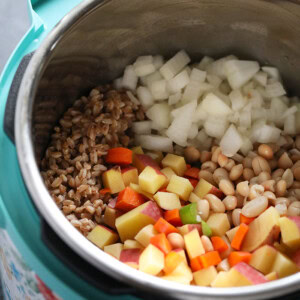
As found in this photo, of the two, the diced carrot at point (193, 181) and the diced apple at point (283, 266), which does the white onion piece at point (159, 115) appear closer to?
the diced carrot at point (193, 181)

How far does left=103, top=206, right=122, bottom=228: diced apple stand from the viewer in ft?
3.52

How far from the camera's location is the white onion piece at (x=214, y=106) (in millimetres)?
1187

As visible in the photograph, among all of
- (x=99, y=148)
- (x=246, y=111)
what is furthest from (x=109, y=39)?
(x=246, y=111)

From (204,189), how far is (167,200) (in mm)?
91

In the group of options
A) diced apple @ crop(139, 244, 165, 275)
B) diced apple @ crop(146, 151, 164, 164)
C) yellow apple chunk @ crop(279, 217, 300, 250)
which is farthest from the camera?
diced apple @ crop(146, 151, 164, 164)

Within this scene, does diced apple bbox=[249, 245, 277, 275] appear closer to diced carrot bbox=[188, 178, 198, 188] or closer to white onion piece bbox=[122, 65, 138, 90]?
diced carrot bbox=[188, 178, 198, 188]

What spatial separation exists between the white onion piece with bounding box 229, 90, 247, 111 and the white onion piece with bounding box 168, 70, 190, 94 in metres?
0.10

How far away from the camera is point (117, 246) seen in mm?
1002

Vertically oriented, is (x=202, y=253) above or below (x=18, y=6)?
below

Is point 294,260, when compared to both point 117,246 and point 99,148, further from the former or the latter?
point 99,148

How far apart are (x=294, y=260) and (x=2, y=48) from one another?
0.99 metres

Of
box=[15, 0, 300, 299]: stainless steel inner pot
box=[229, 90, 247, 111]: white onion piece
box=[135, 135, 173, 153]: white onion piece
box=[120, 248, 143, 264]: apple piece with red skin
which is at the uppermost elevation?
box=[15, 0, 300, 299]: stainless steel inner pot

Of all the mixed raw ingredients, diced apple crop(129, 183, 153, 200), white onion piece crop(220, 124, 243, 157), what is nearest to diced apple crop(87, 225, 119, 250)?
the mixed raw ingredients

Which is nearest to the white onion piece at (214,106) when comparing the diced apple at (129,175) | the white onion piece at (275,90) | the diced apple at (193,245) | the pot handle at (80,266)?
the white onion piece at (275,90)
